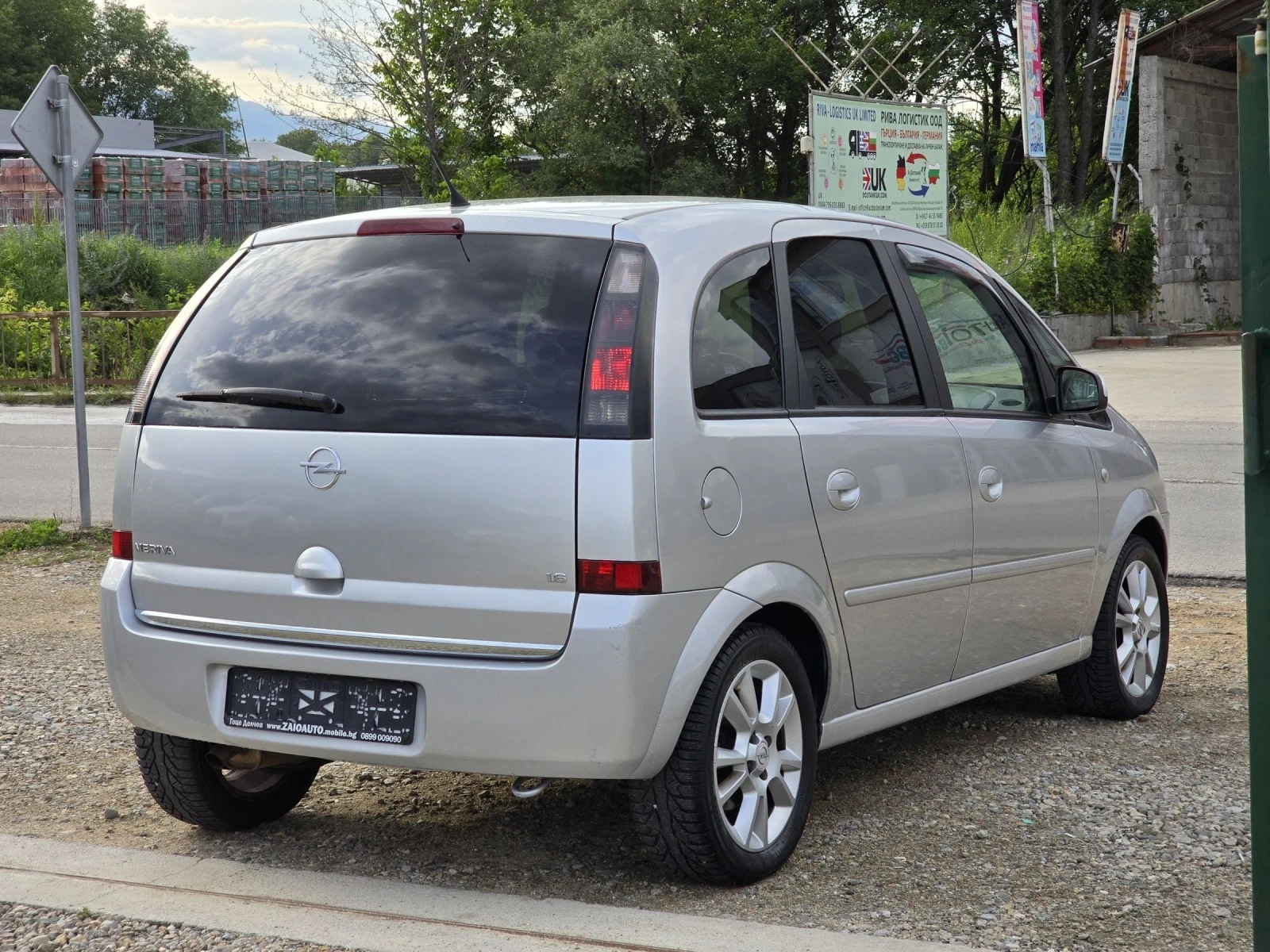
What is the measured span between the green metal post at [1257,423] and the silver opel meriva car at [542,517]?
1.37 m

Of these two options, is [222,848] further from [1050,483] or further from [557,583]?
[1050,483]

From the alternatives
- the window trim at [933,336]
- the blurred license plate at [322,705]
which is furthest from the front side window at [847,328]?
the blurred license plate at [322,705]

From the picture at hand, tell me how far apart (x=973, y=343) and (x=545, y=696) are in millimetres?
2247

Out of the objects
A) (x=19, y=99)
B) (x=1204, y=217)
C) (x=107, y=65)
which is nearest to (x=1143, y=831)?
(x=1204, y=217)

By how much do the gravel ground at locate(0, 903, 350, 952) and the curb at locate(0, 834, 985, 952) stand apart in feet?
0.11

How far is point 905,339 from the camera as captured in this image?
4.61 metres

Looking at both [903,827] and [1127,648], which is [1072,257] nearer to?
[1127,648]

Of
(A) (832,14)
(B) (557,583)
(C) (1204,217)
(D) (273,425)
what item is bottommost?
(B) (557,583)

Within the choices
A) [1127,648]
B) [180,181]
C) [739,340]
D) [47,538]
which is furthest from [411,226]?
[180,181]

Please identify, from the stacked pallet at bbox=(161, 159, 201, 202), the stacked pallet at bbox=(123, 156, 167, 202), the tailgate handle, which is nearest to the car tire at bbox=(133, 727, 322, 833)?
the tailgate handle

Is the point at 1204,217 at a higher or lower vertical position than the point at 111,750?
higher

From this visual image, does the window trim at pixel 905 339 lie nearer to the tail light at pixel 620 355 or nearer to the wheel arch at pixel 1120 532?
the tail light at pixel 620 355

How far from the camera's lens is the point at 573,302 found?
3656 millimetres

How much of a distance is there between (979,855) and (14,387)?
21.4m
